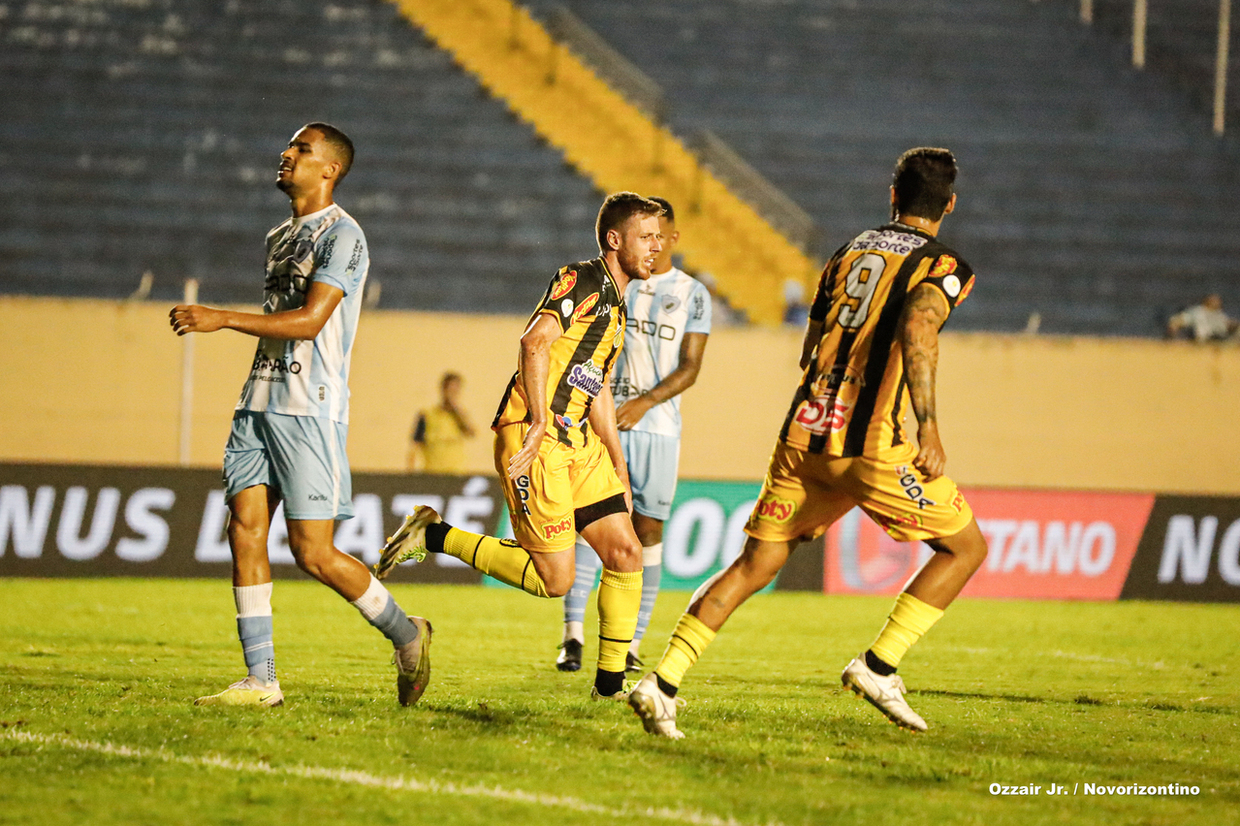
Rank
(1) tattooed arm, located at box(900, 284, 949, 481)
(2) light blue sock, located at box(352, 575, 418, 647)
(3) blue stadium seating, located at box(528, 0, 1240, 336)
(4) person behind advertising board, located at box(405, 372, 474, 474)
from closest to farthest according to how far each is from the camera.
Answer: (1) tattooed arm, located at box(900, 284, 949, 481) → (2) light blue sock, located at box(352, 575, 418, 647) → (4) person behind advertising board, located at box(405, 372, 474, 474) → (3) blue stadium seating, located at box(528, 0, 1240, 336)

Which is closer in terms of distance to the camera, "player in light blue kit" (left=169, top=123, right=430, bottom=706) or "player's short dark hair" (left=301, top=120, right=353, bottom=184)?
"player in light blue kit" (left=169, top=123, right=430, bottom=706)

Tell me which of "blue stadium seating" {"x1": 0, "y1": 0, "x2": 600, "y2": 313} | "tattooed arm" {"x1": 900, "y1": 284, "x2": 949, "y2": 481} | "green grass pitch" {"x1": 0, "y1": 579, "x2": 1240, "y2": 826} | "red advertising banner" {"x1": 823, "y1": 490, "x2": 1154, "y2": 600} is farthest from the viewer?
"blue stadium seating" {"x1": 0, "y1": 0, "x2": 600, "y2": 313}

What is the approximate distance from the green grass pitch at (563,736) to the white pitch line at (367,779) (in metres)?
0.01

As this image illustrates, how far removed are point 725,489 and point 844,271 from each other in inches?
286

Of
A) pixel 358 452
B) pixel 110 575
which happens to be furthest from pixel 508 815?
pixel 358 452

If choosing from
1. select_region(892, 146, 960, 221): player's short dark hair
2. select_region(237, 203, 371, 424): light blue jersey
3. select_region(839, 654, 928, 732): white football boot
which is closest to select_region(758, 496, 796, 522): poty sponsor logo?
select_region(839, 654, 928, 732): white football boot

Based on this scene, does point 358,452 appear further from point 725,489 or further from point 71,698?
point 71,698

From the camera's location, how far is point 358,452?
15539mm

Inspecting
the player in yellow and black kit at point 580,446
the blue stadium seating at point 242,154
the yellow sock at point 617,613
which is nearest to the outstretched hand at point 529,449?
the player in yellow and black kit at point 580,446

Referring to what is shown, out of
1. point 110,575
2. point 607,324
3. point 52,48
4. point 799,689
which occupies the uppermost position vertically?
point 52,48

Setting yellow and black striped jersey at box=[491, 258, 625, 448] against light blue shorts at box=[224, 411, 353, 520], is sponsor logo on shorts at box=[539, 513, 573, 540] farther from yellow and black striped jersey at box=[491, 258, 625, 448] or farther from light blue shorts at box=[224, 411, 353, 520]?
light blue shorts at box=[224, 411, 353, 520]

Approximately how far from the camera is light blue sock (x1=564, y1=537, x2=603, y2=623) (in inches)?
300

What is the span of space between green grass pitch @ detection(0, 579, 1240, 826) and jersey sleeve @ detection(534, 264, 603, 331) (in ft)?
5.05

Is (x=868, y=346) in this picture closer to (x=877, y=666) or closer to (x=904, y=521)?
(x=904, y=521)
